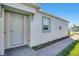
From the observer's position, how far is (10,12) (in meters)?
7.27

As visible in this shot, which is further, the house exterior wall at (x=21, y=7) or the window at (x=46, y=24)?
the window at (x=46, y=24)

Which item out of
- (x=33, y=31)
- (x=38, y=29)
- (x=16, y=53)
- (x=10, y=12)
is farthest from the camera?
(x=38, y=29)

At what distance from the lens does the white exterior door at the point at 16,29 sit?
24.6 feet

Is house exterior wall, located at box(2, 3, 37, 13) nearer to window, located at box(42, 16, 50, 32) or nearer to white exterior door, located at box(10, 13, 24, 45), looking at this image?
white exterior door, located at box(10, 13, 24, 45)

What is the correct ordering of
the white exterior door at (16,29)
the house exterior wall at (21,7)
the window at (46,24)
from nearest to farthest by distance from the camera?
1. the house exterior wall at (21,7)
2. the white exterior door at (16,29)
3. the window at (46,24)

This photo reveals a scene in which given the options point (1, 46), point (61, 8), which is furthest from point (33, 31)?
point (61, 8)

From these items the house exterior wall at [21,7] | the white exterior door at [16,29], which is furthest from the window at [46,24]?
the white exterior door at [16,29]

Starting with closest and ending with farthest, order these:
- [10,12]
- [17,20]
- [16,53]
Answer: [16,53] → [10,12] → [17,20]

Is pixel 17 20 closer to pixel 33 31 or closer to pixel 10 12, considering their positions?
pixel 10 12

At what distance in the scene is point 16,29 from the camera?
25.7 feet

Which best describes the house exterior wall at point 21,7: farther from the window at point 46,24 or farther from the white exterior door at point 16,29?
the window at point 46,24

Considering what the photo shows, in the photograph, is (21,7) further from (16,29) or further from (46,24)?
(46,24)

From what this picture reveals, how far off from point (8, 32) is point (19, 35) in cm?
111

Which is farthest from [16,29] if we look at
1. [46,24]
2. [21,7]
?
[46,24]
